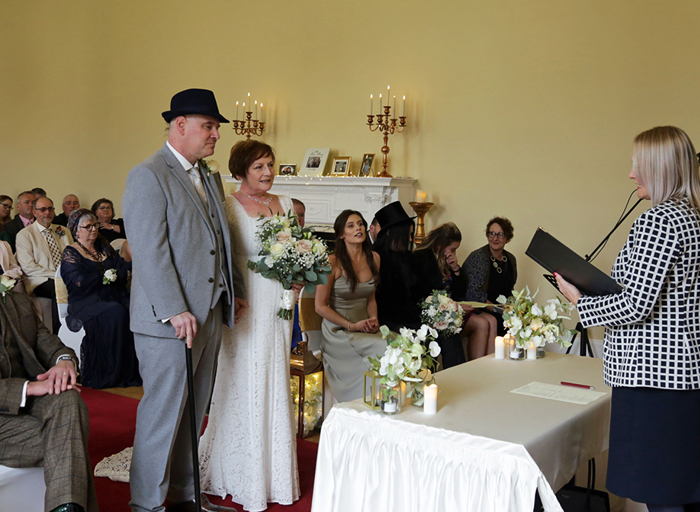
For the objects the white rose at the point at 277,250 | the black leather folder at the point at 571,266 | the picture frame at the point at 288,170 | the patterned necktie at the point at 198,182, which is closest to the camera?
the black leather folder at the point at 571,266

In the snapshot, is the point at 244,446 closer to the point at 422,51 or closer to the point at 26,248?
the point at 26,248

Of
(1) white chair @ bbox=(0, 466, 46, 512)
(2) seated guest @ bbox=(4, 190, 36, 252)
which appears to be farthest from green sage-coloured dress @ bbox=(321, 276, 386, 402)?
(2) seated guest @ bbox=(4, 190, 36, 252)

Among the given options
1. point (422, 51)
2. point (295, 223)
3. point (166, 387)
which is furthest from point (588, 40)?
point (166, 387)

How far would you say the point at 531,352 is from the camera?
3.30 m

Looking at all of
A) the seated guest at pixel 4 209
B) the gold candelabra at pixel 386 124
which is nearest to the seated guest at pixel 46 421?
the gold candelabra at pixel 386 124

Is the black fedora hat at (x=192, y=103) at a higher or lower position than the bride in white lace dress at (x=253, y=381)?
higher

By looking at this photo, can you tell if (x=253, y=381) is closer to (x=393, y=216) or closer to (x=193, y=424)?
(x=193, y=424)

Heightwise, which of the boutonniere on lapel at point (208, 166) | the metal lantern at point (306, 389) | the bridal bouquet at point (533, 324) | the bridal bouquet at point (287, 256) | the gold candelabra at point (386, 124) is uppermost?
the gold candelabra at point (386, 124)

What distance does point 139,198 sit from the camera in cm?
268

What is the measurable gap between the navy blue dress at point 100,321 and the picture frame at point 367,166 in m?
3.15

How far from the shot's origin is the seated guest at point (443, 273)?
4762 millimetres

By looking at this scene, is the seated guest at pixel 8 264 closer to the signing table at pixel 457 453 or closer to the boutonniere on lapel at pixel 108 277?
the boutonniere on lapel at pixel 108 277

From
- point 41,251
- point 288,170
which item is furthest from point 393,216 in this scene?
point 41,251

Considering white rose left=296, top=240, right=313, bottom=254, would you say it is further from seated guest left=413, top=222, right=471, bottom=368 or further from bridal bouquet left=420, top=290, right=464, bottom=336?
seated guest left=413, top=222, right=471, bottom=368
